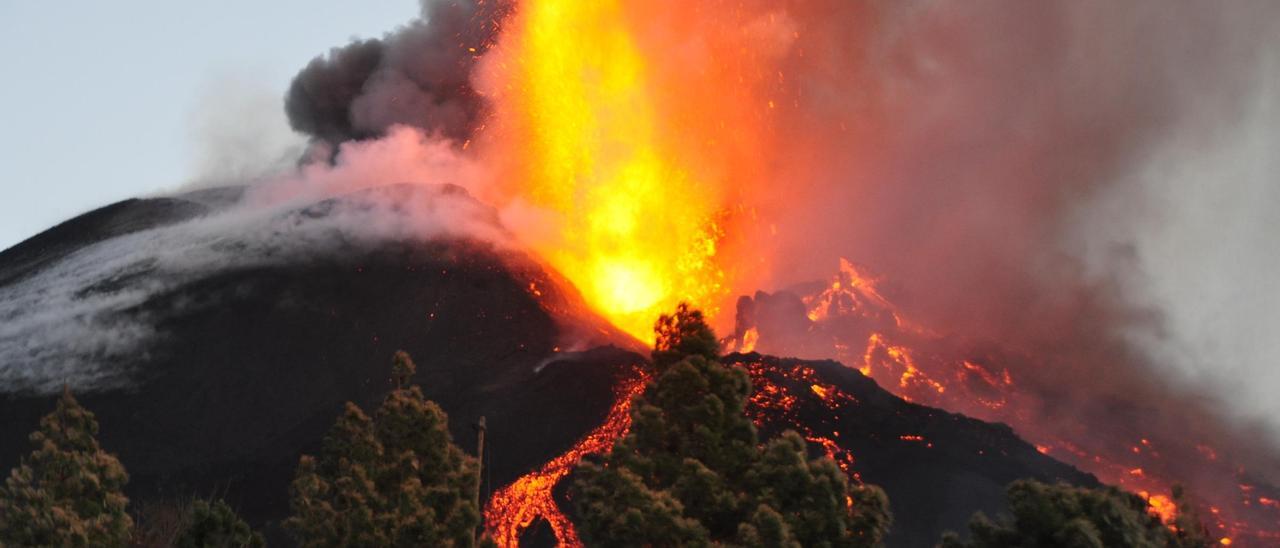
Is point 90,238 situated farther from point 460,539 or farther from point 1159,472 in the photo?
point 1159,472

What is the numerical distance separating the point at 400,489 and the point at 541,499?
1354 inches

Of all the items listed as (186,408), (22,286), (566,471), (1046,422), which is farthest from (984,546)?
(1046,422)

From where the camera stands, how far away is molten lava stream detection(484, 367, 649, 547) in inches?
2805

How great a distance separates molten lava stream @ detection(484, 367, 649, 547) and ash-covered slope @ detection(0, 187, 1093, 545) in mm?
1118

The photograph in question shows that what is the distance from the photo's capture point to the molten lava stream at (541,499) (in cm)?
7125

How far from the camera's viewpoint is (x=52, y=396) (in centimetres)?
8894

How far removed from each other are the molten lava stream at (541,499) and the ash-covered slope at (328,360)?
1118 mm

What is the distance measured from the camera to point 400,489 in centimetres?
4134

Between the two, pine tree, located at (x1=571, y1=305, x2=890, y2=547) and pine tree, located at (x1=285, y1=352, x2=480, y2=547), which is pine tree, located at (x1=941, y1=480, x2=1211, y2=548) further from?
pine tree, located at (x1=285, y1=352, x2=480, y2=547)

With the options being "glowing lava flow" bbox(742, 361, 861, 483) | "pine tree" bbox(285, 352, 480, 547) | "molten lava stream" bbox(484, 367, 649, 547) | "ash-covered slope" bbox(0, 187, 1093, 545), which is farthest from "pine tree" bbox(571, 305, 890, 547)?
"glowing lava flow" bbox(742, 361, 861, 483)

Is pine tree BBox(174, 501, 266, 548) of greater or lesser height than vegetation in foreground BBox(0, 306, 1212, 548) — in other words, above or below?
below

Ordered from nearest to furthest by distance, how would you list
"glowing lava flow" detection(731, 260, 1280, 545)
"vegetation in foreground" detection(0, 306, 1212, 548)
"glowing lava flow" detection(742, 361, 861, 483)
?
"vegetation in foreground" detection(0, 306, 1212, 548), "glowing lava flow" detection(742, 361, 861, 483), "glowing lava flow" detection(731, 260, 1280, 545)

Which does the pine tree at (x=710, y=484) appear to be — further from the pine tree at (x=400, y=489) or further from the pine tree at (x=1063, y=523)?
the pine tree at (x=400, y=489)

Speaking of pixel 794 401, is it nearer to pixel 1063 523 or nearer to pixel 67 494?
pixel 1063 523
